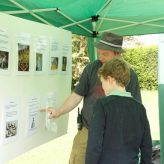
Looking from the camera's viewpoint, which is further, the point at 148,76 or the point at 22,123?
the point at 148,76

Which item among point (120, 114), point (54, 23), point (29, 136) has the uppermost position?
point (54, 23)

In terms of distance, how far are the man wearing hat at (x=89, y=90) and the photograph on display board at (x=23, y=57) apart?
463 mm

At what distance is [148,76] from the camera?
1413 cm

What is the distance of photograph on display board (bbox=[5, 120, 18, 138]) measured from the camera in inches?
90.6

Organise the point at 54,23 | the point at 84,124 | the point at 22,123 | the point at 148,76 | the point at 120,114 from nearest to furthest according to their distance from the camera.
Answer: the point at 120,114, the point at 22,123, the point at 84,124, the point at 54,23, the point at 148,76

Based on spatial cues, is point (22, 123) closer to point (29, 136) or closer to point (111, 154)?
point (29, 136)

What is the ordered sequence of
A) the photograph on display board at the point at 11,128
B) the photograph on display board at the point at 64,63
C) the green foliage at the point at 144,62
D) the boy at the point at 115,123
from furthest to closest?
the green foliage at the point at 144,62, the photograph on display board at the point at 64,63, the photograph on display board at the point at 11,128, the boy at the point at 115,123

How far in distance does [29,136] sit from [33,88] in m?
0.35

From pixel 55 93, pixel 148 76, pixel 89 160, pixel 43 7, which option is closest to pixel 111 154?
pixel 89 160

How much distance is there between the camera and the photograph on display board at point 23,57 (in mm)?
2381

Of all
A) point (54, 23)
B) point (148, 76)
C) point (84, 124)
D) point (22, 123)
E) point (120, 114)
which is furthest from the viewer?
point (148, 76)

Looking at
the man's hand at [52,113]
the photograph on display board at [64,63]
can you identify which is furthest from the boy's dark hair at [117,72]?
the photograph on display board at [64,63]

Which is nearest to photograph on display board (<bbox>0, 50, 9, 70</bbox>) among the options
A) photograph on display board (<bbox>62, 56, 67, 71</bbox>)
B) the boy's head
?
the boy's head

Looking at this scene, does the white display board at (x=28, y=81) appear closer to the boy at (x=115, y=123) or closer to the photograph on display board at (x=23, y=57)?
the photograph on display board at (x=23, y=57)
